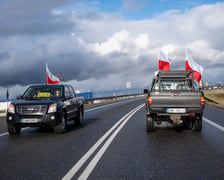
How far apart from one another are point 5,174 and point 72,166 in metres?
1.19

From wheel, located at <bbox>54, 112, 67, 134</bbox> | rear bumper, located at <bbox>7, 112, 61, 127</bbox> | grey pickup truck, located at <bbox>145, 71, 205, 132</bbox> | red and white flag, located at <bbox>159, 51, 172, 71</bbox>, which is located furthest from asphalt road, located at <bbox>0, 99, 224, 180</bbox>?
red and white flag, located at <bbox>159, 51, 172, 71</bbox>

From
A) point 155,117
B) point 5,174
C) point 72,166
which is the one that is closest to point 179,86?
point 155,117

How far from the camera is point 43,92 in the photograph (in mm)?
11523

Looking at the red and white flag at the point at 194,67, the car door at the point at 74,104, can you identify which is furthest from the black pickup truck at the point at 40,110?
the red and white flag at the point at 194,67

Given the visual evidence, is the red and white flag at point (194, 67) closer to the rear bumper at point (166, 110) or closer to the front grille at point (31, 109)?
the rear bumper at point (166, 110)

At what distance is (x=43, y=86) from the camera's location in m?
11.9

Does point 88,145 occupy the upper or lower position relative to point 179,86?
lower

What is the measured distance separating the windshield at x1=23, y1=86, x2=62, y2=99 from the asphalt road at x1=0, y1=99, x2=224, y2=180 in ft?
6.58

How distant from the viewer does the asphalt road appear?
5.24 m

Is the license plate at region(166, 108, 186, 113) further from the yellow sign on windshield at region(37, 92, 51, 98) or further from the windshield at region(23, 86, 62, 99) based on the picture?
the yellow sign on windshield at region(37, 92, 51, 98)

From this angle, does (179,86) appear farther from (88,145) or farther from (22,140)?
(22,140)

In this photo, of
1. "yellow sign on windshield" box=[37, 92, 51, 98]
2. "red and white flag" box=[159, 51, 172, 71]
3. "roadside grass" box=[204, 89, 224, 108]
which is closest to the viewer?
"yellow sign on windshield" box=[37, 92, 51, 98]

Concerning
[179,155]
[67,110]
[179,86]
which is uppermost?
[179,86]

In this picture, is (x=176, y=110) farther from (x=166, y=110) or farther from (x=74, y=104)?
(x=74, y=104)
